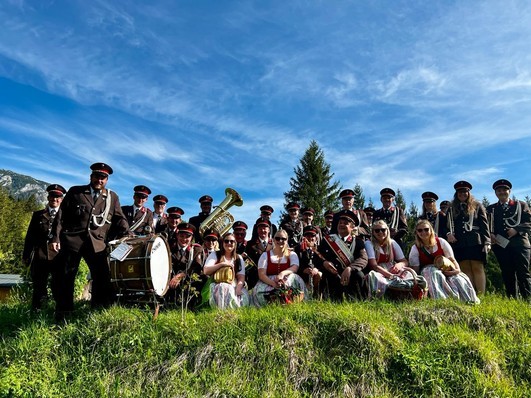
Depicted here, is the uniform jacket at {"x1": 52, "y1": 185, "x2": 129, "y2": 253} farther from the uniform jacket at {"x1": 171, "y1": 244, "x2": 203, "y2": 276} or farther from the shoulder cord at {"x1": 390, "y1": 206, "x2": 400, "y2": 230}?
the shoulder cord at {"x1": 390, "y1": 206, "x2": 400, "y2": 230}

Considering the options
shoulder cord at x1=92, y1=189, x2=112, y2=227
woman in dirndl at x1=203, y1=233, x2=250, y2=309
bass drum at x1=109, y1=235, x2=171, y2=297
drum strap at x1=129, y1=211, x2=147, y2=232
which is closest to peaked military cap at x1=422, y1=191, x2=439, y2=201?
woman in dirndl at x1=203, y1=233, x2=250, y2=309

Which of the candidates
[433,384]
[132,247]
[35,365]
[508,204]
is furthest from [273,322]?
[508,204]

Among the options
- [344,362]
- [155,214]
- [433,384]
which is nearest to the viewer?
[433,384]

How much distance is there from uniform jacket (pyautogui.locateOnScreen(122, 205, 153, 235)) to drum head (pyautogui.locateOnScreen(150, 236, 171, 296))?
75.5 inches

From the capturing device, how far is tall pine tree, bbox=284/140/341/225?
101 ft

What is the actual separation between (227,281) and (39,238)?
3662 millimetres

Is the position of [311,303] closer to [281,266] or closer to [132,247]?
[281,266]

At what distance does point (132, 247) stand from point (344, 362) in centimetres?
302

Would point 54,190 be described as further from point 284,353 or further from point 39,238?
point 284,353

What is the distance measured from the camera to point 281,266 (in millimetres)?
6160

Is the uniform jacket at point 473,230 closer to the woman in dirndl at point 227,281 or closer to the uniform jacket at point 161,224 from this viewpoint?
the woman in dirndl at point 227,281

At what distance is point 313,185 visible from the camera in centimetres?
3172

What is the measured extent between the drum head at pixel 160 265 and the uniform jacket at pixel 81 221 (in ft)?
3.18

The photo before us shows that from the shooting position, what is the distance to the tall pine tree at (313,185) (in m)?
30.8
